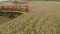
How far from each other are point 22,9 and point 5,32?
1.45 ft

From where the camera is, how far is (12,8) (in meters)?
0.89

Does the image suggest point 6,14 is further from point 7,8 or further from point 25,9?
point 25,9

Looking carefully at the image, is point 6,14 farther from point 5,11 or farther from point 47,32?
point 47,32

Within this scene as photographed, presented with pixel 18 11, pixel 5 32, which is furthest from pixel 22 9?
pixel 5 32

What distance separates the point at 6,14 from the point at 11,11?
0.12ft

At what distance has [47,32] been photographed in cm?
47

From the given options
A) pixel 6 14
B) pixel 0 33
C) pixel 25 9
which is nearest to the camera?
pixel 0 33

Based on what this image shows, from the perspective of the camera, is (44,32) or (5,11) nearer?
(44,32)

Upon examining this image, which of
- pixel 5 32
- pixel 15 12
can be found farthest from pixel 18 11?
pixel 5 32

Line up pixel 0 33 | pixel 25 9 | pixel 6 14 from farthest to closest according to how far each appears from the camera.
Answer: pixel 25 9 → pixel 6 14 → pixel 0 33

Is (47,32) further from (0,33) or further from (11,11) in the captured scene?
(11,11)

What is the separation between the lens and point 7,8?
897 mm

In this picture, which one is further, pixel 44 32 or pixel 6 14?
pixel 6 14

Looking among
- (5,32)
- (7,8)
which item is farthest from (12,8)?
(5,32)
